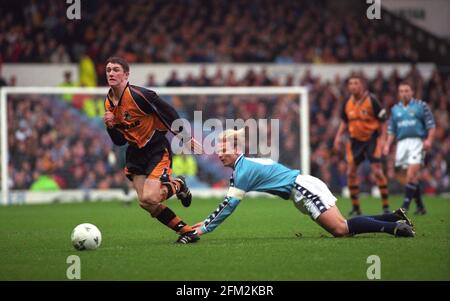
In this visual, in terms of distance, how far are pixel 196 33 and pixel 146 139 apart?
16.7 m

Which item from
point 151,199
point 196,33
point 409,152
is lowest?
point 151,199

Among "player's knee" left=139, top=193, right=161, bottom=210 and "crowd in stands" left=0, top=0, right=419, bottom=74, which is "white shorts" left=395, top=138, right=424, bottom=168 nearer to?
"player's knee" left=139, top=193, right=161, bottom=210

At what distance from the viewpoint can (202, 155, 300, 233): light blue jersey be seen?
9.52 metres

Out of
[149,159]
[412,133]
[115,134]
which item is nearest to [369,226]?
[149,159]

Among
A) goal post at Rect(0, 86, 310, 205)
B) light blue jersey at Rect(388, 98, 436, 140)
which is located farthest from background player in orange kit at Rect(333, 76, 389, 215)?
goal post at Rect(0, 86, 310, 205)

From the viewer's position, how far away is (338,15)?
29453mm

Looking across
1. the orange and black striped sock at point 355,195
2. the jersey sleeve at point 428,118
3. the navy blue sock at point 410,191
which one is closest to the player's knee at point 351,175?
the orange and black striped sock at point 355,195

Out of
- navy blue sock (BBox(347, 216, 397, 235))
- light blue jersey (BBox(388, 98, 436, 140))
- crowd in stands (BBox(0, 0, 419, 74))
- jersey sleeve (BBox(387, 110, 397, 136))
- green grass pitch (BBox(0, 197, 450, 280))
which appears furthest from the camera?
crowd in stands (BBox(0, 0, 419, 74))

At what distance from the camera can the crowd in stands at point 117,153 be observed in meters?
20.9

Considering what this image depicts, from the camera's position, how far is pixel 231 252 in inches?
362

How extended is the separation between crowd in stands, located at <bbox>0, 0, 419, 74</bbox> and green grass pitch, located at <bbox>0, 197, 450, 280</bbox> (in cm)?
1136

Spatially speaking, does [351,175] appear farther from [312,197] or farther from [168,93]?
[168,93]

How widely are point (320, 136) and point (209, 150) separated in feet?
12.3

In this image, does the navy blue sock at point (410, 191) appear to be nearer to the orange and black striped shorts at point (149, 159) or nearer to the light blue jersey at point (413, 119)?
the light blue jersey at point (413, 119)
